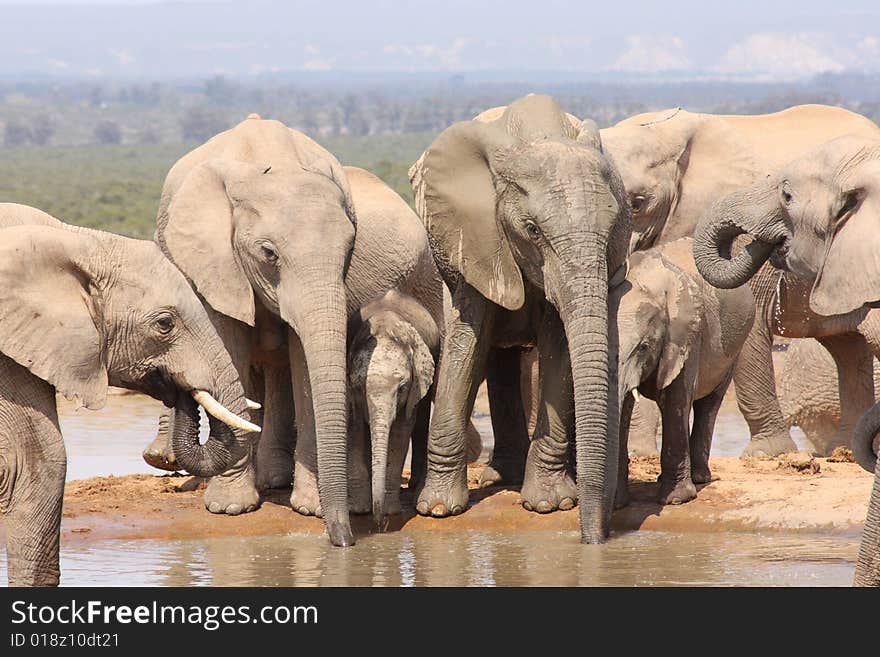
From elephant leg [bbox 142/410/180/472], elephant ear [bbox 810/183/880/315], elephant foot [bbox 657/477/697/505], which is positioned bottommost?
elephant leg [bbox 142/410/180/472]

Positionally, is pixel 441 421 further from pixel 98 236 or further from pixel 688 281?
pixel 98 236

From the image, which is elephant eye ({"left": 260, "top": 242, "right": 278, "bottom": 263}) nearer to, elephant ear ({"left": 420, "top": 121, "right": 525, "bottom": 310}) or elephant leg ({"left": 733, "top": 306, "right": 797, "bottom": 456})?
elephant ear ({"left": 420, "top": 121, "right": 525, "bottom": 310})

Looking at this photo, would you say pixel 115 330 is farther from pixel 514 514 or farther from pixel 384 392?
pixel 514 514

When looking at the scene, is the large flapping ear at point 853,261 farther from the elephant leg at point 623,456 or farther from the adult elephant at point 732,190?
the adult elephant at point 732,190

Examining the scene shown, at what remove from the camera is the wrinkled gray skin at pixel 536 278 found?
28.6ft

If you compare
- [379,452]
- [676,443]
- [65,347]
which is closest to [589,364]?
[379,452]

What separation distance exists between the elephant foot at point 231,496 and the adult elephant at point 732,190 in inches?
142

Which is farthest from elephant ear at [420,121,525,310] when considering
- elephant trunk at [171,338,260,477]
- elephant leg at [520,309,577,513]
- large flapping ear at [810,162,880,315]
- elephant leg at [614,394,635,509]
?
large flapping ear at [810,162,880,315]

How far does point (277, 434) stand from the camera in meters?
10.4

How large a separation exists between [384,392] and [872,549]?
9.31ft

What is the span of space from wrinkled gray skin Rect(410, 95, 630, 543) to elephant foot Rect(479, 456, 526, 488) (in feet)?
2.79

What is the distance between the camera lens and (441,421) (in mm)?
9688

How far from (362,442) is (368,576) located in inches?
45.7

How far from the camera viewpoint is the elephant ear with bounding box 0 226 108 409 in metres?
6.93
